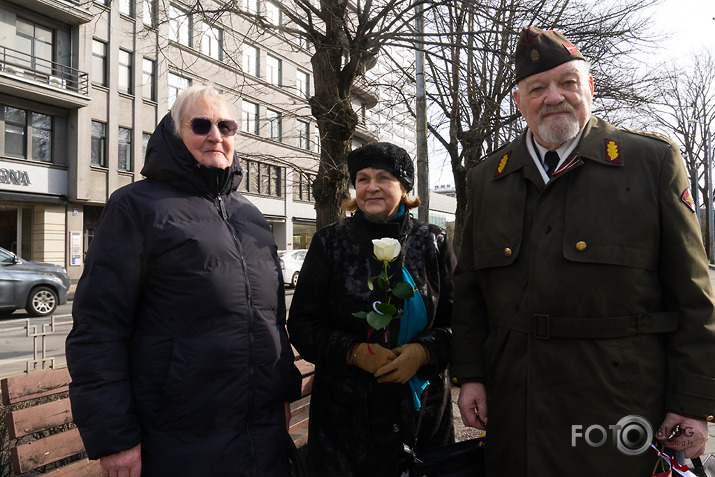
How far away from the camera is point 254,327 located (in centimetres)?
199

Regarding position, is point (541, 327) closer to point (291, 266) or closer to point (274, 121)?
point (274, 121)

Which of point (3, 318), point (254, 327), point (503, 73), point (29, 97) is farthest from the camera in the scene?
point (29, 97)

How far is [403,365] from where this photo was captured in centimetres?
214

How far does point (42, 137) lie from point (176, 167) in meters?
20.2

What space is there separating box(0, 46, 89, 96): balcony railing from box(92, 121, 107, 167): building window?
1419 mm

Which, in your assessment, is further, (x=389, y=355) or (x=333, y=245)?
(x=333, y=245)

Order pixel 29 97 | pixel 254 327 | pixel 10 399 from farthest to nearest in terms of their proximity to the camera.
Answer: pixel 29 97, pixel 10 399, pixel 254 327

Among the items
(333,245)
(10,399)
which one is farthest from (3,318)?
(333,245)

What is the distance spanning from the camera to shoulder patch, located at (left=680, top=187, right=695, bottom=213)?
1.82 meters

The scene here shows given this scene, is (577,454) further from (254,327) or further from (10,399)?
(10,399)

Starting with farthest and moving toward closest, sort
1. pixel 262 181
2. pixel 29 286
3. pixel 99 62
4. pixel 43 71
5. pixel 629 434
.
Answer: pixel 262 181 → pixel 99 62 → pixel 43 71 → pixel 29 286 → pixel 629 434

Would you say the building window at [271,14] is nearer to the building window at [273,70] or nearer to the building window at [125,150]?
the building window at [125,150]

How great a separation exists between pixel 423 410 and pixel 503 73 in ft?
26.0

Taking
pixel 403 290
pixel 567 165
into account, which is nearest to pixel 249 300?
pixel 403 290
